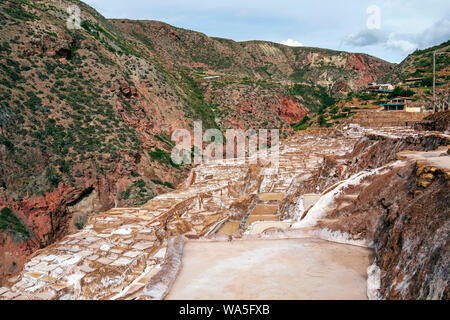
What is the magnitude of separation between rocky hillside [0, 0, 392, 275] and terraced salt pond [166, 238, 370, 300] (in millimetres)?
16227

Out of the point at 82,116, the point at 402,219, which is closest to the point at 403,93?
the point at 82,116

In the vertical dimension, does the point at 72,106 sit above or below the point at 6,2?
below

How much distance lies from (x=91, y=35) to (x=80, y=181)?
2417 cm

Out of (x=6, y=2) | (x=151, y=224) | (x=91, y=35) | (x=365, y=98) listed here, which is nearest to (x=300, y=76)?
(x=365, y=98)

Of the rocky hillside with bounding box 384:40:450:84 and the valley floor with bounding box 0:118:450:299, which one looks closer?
the valley floor with bounding box 0:118:450:299

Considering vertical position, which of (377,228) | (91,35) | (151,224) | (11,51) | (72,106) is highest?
(91,35)

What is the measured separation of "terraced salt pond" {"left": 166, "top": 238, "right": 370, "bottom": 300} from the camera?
449 cm

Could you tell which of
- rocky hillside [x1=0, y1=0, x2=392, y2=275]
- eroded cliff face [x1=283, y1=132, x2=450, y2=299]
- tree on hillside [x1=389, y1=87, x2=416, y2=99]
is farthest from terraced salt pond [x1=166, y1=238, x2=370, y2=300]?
tree on hillside [x1=389, y1=87, x2=416, y2=99]

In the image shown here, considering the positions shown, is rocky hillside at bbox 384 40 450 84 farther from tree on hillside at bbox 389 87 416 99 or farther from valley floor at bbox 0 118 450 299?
valley floor at bbox 0 118 450 299

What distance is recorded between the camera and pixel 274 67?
93.2m

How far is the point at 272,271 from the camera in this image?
5.20 m

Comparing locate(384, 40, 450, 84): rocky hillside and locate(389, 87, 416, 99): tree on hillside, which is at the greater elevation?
locate(384, 40, 450, 84): rocky hillside

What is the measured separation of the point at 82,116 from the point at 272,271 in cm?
2921

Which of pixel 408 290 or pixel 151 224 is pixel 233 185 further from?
pixel 408 290
